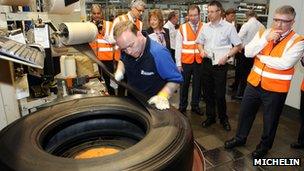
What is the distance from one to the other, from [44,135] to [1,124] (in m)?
0.31

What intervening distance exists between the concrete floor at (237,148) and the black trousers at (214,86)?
0.22 m

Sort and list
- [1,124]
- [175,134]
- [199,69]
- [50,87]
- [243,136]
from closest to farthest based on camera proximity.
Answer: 1. [175,134]
2. [1,124]
3. [50,87]
4. [243,136]
5. [199,69]

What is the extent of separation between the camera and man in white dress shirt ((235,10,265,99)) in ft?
13.8

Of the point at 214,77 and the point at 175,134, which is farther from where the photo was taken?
the point at 214,77

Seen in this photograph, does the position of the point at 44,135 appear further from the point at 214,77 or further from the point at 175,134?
the point at 214,77

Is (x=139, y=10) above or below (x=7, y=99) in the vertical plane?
above

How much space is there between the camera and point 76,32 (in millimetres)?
1349

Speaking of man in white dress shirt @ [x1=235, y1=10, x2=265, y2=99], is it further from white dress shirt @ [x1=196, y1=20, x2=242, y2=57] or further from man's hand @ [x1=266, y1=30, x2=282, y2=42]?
man's hand @ [x1=266, y1=30, x2=282, y2=42]

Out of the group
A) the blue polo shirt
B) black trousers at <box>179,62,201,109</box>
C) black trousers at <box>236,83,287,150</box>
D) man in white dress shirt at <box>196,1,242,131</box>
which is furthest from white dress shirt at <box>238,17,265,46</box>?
the blue polo shirt

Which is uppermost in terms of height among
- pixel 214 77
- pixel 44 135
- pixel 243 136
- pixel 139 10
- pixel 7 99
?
pixel 139 10

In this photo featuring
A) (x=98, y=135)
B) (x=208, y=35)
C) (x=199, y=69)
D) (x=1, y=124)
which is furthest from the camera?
(x=199, y=69)

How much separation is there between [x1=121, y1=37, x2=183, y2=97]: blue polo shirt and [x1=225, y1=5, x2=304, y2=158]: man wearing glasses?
100cm

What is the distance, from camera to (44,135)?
120cm

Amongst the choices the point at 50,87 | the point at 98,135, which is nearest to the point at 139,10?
the point at 50,87
